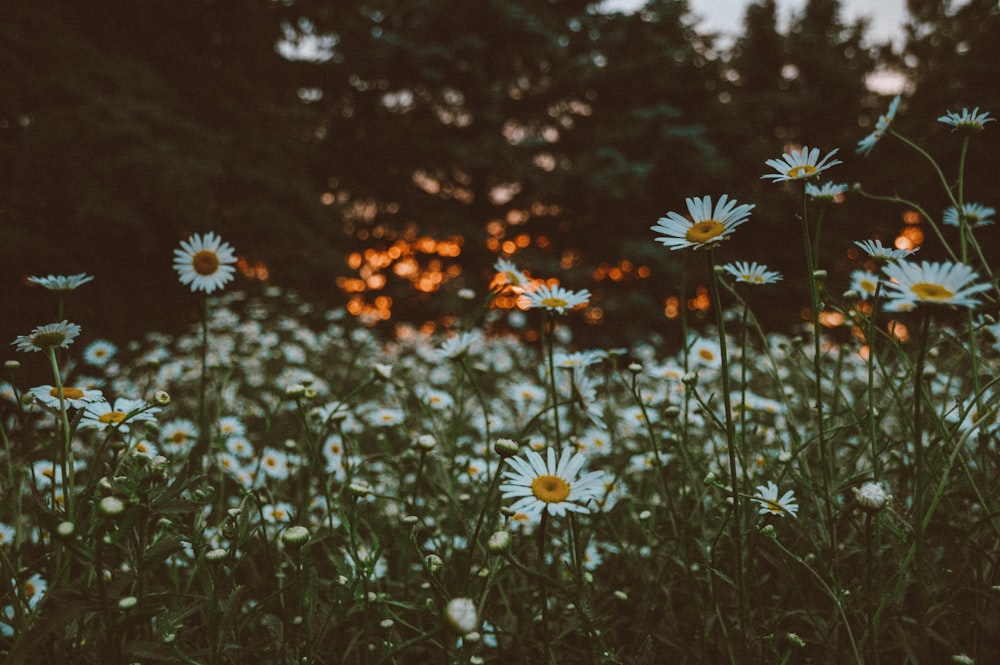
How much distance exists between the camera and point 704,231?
0.89 metres

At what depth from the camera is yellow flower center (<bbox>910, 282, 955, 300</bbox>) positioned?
2.41ft

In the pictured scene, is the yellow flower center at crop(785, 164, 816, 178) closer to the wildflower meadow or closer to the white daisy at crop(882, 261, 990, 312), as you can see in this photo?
the wildflower meadow

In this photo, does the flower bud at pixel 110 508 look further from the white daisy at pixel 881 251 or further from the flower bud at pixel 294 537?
the white daisy at pixel 881 251

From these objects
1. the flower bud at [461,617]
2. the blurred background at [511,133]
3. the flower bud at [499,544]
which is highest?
the blurred background at [511,133]

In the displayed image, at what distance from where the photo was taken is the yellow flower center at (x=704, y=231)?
2.80 ft

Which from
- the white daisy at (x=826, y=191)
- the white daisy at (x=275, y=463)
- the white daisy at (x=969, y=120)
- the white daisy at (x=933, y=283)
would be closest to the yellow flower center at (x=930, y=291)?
the white daisy at (x=933, y=283)

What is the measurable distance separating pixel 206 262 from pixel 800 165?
135cm

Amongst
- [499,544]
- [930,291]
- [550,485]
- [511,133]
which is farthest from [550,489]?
[511,133]

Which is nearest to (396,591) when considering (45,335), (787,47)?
(45,335)

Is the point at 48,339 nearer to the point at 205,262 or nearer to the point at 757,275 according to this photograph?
the point at 205,262

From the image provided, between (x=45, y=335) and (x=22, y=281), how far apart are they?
2780mm

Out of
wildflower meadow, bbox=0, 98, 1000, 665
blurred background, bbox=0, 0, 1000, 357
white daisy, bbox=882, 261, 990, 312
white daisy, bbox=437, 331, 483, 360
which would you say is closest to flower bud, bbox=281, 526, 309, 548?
wildflower meadow, bbox=0, 98, 1000, 665

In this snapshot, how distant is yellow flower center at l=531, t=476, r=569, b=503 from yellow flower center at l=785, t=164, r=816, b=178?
0.63 meters

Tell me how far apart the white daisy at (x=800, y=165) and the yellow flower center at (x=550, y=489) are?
59 cm
